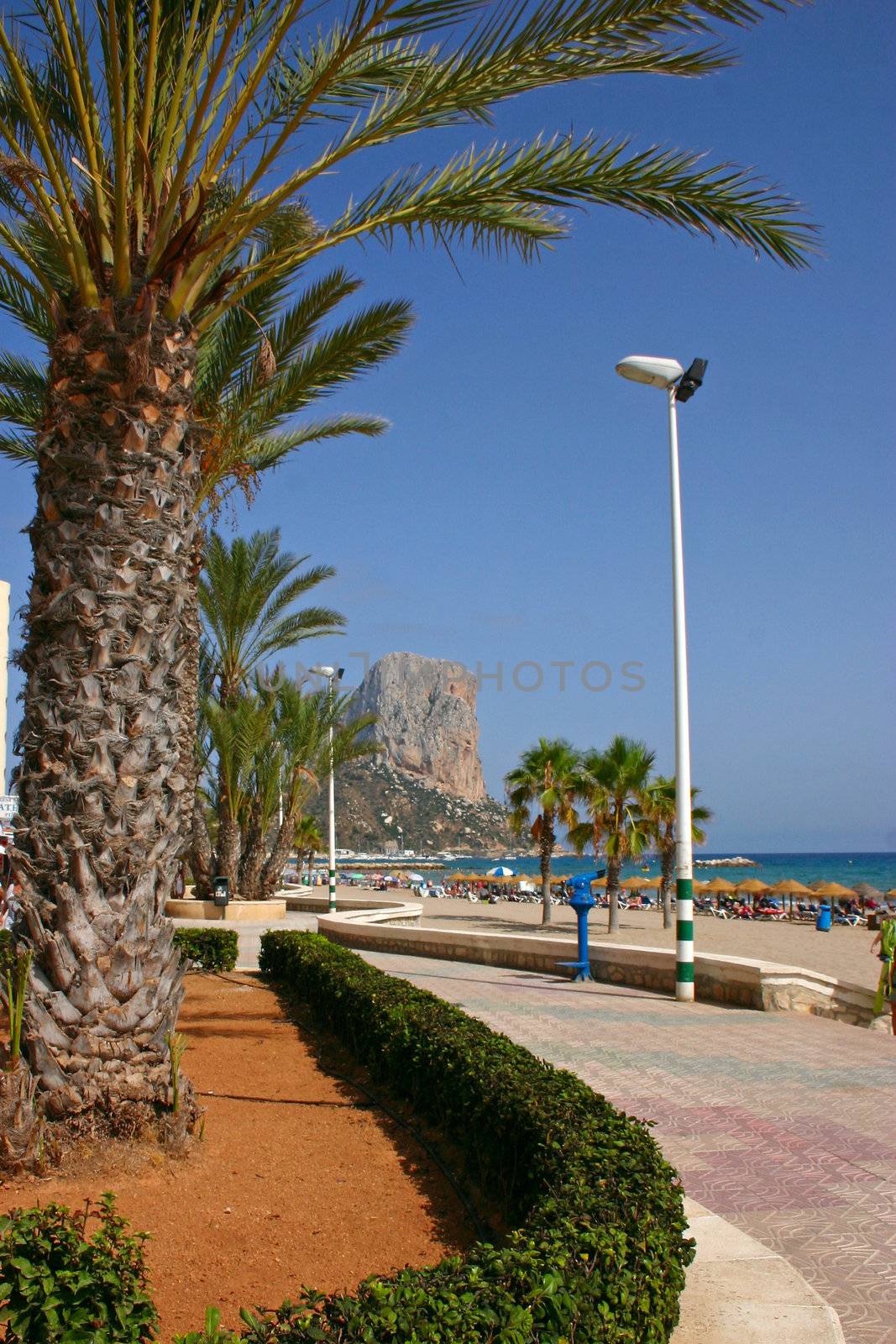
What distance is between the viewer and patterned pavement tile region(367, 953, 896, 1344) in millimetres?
4449

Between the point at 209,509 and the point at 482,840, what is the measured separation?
171404 millimetres

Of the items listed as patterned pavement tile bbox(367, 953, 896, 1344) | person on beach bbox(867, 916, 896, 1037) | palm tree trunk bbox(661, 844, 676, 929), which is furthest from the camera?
palm tree trunk bbox(661, 844, 676, 929)

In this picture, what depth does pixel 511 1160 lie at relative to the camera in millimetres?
4664

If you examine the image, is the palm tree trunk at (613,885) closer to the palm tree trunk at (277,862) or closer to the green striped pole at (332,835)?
the green striped pole at (332,835)

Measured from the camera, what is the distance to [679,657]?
1220cm

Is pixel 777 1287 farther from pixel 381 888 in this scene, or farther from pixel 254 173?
pixel 381 888

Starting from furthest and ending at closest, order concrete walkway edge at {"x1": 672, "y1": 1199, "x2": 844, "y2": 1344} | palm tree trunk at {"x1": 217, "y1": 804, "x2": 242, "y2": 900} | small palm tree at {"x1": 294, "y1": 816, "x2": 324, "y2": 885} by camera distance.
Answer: small palm tree at {"x1": 294, "y1": 816, "x2": 324, "y2": 885}
palm tree trunk at {"x1": 217, "y1": 804, "x2": 242, "y2": 900}
concrete walkway edge at {"x1": 672, "y1": 1199, "x2": 844, "y2": 1344}

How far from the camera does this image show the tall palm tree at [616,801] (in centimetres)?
2766

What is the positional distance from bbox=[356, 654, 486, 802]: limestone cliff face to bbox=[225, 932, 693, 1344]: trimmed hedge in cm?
16154

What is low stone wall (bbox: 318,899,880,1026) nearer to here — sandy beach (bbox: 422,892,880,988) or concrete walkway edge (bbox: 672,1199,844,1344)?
sandy beach (bbox: 422,892,880,988)

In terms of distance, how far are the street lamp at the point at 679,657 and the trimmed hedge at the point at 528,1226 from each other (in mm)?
5630

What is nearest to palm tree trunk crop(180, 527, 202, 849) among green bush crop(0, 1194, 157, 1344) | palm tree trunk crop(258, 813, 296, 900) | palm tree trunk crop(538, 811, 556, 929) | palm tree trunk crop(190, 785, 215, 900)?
green bush crop(0, 1194, 157, 1344)

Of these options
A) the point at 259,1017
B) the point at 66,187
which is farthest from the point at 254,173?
the point at 259,1017

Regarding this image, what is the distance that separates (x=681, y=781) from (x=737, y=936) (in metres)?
21.0
